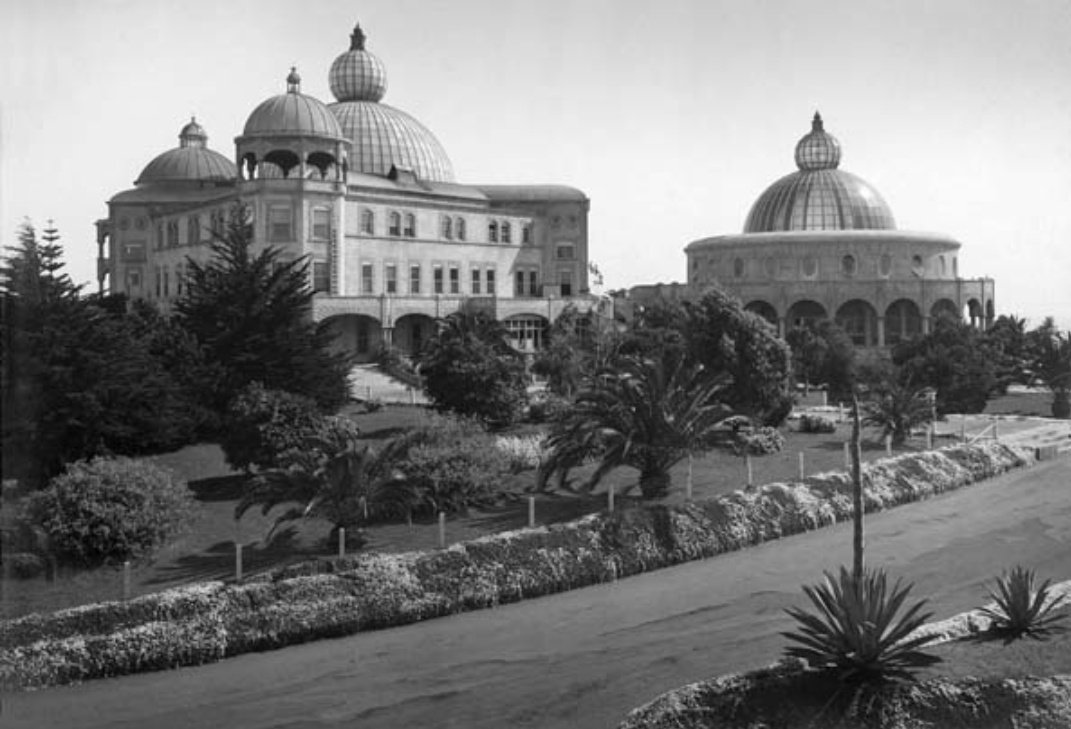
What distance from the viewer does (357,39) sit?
300ft

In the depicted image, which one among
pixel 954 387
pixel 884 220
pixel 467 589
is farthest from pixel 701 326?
pixel 884 220

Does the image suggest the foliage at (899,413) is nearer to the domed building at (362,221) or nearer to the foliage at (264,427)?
the foliage at (264,427)

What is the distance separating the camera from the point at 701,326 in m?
39.8

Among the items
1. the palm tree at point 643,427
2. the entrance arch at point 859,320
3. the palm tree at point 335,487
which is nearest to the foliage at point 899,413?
the palm tree at point 643,427

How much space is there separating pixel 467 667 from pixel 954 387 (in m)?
37.2

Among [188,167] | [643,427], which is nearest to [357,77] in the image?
[188,167]

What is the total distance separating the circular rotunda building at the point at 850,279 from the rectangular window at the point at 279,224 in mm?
33019

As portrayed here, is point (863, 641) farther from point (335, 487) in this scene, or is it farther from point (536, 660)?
point (335, 487)

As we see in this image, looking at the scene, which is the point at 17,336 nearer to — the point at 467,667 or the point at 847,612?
the point at 467,667

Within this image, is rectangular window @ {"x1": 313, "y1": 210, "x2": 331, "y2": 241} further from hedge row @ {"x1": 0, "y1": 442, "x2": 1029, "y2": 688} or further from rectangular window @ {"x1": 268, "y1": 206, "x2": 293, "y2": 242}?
hedge row @ {"x1": 0, "y1": 442, "x2": 1029, "y2": 688}

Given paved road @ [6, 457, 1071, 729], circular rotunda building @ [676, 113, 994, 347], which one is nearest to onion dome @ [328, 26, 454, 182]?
circular rotunda building @ [676, 113, 994, 347]

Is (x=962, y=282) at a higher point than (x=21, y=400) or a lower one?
higher

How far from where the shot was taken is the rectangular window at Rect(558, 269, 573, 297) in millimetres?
81438

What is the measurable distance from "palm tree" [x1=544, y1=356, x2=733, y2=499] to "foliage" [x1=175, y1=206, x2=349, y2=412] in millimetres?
8238
